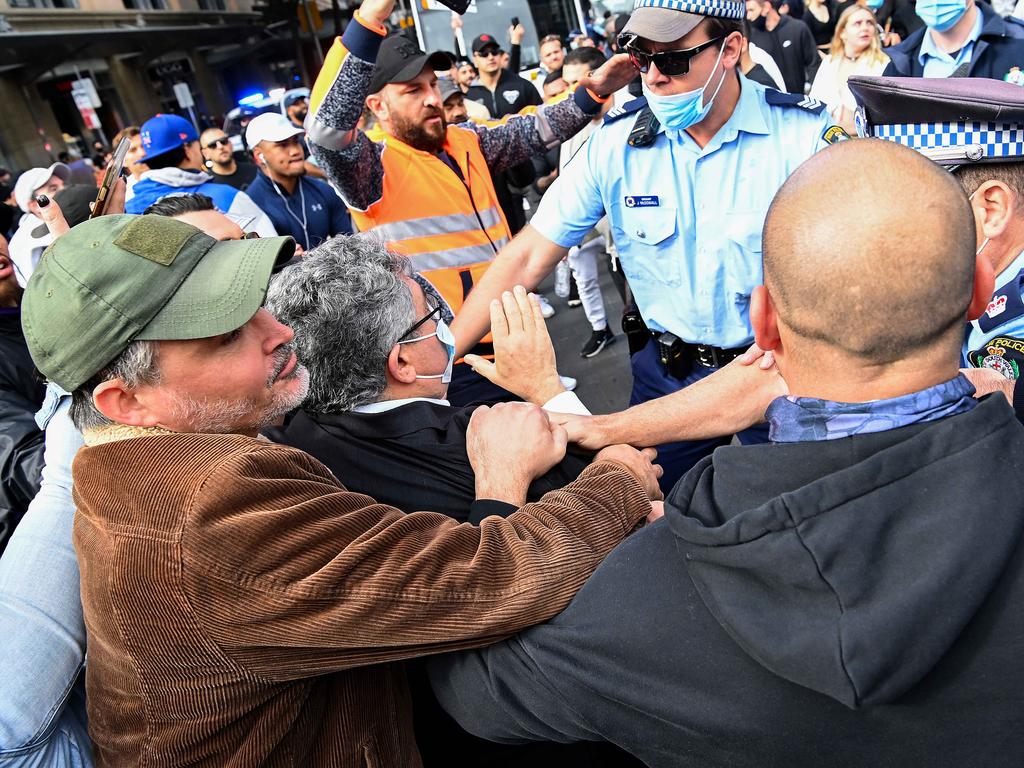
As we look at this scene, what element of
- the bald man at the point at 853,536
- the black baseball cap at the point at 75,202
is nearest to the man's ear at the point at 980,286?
the bald man at the point at 853,536

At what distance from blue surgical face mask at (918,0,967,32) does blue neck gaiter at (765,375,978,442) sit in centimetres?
443

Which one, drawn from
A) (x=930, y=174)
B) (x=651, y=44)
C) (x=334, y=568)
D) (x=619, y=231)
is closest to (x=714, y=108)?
(x=651, y=44)

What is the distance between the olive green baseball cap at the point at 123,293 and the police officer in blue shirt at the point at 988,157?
150 cm

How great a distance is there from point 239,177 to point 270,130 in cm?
204

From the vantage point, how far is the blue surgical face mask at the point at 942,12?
4391mm

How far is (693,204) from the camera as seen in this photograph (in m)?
2.56

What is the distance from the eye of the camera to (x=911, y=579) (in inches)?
33.4

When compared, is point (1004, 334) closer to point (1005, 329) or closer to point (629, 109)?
point (1005, 329)

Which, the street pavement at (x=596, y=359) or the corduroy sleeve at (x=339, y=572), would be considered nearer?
the corduroy sleeve at (x=339, y=572)

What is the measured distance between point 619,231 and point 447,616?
1.82m

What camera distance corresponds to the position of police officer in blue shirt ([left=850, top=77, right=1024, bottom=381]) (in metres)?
1.67

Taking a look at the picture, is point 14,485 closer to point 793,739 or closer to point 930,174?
point 793,739

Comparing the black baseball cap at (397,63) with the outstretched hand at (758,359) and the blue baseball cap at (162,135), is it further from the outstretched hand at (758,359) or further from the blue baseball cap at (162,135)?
the blue baseball cap at (162,135)

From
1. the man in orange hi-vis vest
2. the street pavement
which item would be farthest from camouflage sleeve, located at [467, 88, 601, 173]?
the street pavement
